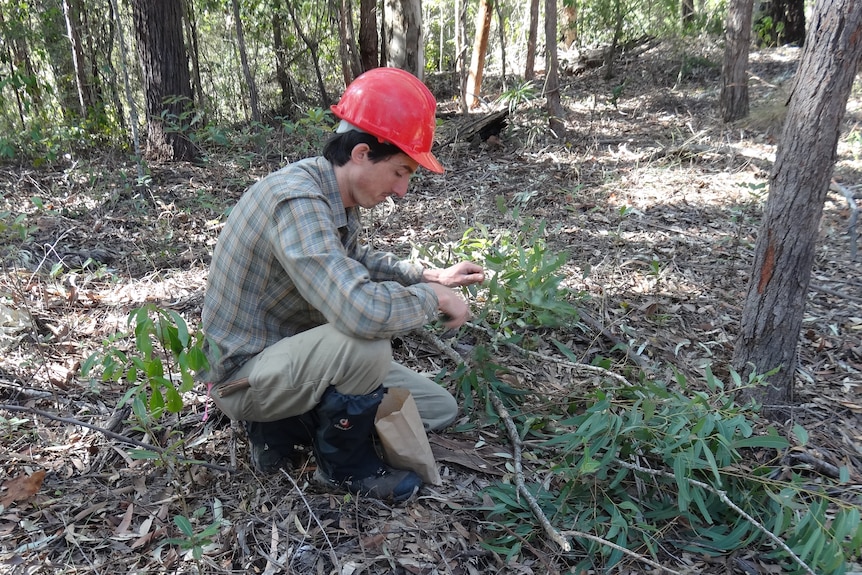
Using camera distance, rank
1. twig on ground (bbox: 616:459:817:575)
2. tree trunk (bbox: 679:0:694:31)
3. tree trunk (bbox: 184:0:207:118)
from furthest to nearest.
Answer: tree trunk (bbox: 679:0:694:31) → tree trunk (bbox: 184:0:207:118) → twig on ground (bbox: 616:459:817:575)

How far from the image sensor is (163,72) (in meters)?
6.00

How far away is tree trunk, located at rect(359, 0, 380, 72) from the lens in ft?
24.9

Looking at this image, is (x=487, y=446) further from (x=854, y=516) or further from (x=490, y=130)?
(x=490, y=130)

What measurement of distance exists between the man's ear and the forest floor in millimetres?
1162

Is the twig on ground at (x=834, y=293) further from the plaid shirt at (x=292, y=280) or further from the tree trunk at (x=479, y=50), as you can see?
the tree trunk at (x=479, y=50)

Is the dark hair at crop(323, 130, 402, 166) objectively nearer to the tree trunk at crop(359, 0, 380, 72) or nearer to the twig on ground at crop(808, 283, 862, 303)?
the twig on ground at crop(808, 283, 862, 303)

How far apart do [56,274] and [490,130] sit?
4684mm

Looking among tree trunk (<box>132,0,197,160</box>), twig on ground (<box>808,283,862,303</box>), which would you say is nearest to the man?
twig on ground (<box>808,283,862,303</box>)

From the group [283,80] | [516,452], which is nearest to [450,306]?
[516,452]

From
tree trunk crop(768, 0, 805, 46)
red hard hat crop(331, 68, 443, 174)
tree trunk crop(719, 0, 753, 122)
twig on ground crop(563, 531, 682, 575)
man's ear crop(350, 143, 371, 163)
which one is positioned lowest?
twig on ground crop(563, 531, 682, 575)

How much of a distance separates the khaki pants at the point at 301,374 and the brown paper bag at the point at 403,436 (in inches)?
5.4

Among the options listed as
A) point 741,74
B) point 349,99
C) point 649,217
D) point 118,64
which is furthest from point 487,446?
point 118,64

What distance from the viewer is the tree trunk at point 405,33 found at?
22.7 feet

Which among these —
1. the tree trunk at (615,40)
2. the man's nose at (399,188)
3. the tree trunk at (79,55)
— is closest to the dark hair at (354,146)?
the man's nose at (399,188)
